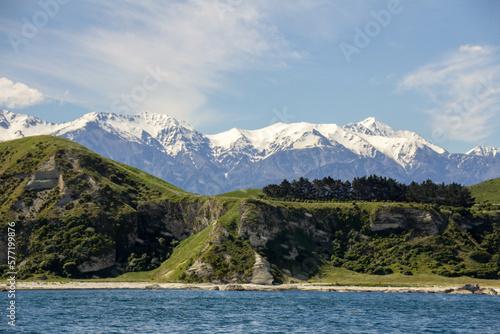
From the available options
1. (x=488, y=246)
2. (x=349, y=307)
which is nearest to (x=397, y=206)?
(x=488, y=246)

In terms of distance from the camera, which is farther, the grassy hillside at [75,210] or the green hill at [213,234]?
the grassy hillside at [75,210]

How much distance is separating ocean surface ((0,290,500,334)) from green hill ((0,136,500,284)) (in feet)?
107

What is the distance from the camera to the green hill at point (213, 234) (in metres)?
144

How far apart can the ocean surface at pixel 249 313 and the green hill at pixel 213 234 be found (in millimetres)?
32619

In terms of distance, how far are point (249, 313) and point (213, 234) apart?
72222mm

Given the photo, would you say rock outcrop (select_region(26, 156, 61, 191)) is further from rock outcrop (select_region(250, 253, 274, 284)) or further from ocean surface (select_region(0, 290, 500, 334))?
rock outcrop (select_region(250, 253, 274, 284))

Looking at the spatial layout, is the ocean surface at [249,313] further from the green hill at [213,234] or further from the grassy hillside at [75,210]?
the grassy hillside at [75,210]

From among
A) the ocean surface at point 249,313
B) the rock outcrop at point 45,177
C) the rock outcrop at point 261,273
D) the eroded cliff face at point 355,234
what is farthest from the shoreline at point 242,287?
the rock outcrop at point 45,177

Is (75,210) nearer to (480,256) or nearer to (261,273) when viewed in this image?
(261,273)

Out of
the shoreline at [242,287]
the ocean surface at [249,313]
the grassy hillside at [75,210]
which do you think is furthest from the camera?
the grassy hillside at [75,210]

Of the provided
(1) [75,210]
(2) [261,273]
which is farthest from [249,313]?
(1) [75,210]

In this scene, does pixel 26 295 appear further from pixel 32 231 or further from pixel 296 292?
pixel 296 292

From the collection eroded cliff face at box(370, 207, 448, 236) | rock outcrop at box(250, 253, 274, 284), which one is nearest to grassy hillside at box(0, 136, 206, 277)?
rock outcrop at box(250, 253, 274, 284)

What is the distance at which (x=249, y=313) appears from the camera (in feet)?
265
